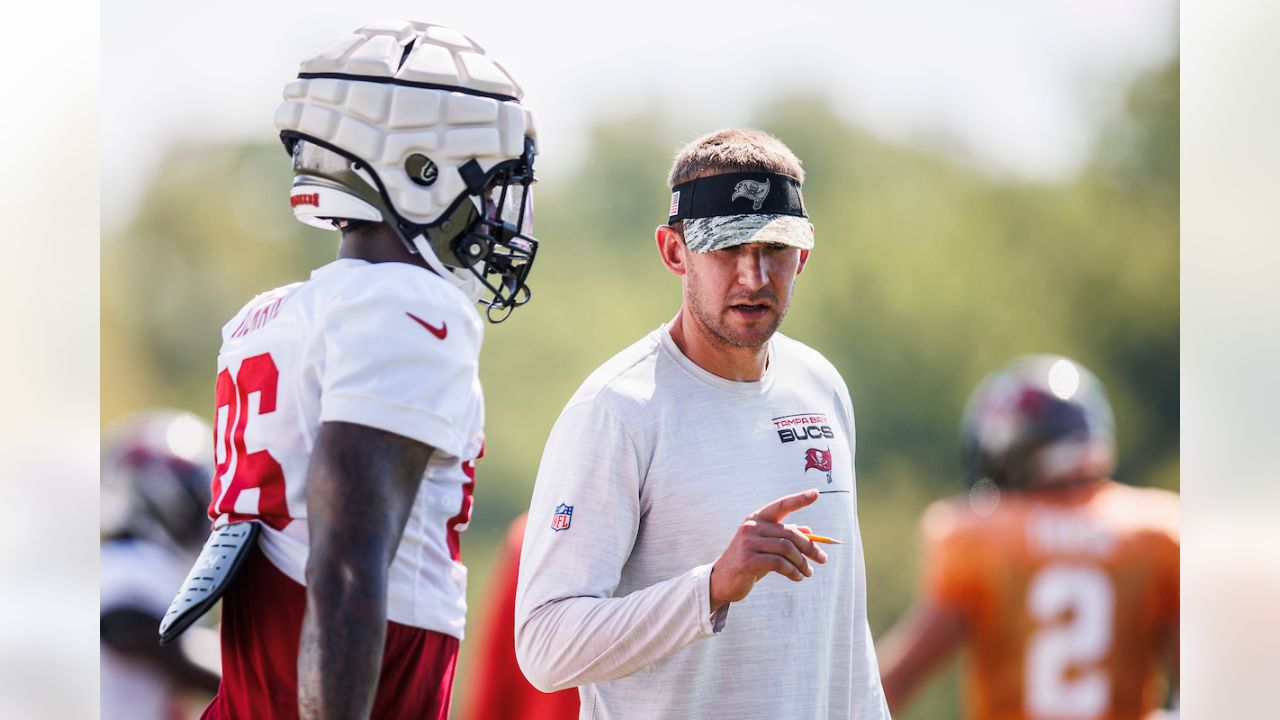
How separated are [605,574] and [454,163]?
28.3 inches

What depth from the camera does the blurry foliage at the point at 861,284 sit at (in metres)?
14.2

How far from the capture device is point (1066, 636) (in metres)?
4.55

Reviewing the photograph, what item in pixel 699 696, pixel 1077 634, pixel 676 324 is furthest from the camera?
pixel 1077 634

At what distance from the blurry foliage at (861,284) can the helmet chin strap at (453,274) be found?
11003mm

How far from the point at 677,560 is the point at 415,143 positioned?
0.83 m

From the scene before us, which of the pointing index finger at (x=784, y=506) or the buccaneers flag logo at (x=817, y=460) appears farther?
the buccaneers flag logo at (x=817, y=460)

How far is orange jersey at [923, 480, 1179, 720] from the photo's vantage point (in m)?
4.45

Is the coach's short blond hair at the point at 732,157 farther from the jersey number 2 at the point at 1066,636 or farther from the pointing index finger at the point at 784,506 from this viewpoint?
the jersey number 2 at the point at 1066,636

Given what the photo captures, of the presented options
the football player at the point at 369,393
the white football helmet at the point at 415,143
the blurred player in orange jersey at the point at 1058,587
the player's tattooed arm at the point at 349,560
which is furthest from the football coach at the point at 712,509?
the blurred player in orange jersey at the point at 1058,587

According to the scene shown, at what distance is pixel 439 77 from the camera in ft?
6.60

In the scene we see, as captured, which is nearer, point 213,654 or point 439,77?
point 439,77

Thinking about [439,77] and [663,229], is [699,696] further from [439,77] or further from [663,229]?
[439,77]

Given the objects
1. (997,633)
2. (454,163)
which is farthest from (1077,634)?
(454,163)

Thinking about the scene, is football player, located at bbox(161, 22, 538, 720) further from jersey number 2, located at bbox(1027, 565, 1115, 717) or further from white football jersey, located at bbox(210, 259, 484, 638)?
jersey number 2, located at bbox(1027, 565, 1115, 717)
